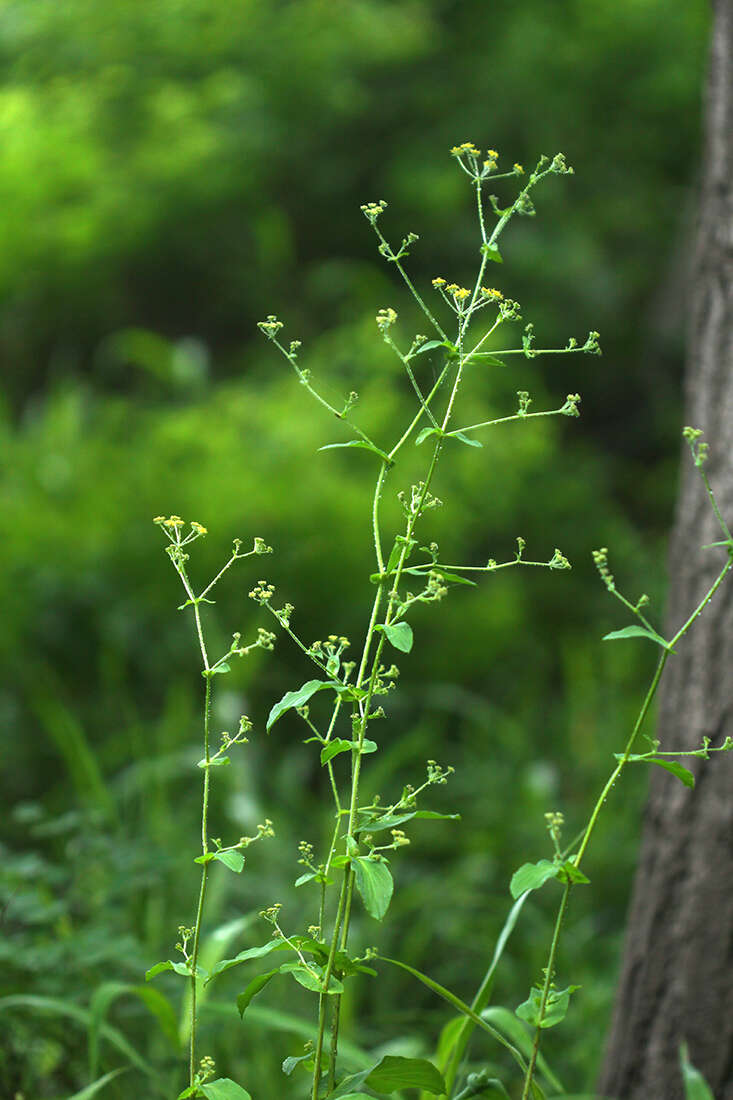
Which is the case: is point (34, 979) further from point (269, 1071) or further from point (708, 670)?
point (708, 670)

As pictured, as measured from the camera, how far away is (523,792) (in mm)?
3232

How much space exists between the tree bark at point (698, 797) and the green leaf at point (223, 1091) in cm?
78

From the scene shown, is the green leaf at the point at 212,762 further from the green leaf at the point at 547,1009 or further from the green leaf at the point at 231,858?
the green leaf at the point at 547,1009

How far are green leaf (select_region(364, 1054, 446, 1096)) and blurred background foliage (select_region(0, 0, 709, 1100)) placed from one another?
4.43 feet

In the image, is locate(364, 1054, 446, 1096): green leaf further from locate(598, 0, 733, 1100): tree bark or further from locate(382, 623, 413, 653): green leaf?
locate(598, 0, 733, 1100): tree bark

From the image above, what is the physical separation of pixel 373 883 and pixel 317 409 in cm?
312

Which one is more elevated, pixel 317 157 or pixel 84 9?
pixel 84 9

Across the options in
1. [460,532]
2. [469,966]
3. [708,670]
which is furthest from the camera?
[460,532]

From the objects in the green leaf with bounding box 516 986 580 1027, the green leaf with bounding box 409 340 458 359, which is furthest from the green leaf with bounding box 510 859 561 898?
the green leaf with bounding box 409 340 458 359

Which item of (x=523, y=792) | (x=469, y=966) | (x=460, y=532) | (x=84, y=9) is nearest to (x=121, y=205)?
(x=84, y=9)

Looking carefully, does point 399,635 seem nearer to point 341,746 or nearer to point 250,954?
point 341,746

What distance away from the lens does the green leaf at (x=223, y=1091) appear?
2.89 ft

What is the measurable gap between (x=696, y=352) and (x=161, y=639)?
2071mm

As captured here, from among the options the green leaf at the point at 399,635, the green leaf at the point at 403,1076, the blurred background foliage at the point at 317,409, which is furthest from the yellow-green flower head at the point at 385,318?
the blurred background foliage at the point at 317,409
